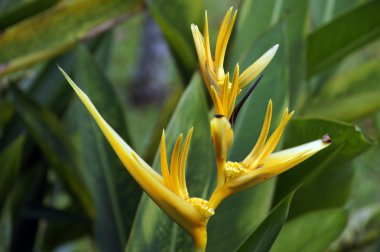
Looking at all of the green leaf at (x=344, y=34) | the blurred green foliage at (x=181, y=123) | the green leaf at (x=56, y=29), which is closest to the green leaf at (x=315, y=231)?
the blurred green foliage at (x=181, y=123)

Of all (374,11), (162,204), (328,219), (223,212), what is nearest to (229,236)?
(223,212)

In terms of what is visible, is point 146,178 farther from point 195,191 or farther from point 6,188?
point 6,188

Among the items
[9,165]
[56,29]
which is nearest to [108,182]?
[9,165]

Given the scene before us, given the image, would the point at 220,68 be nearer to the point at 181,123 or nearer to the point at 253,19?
the point at 181,123

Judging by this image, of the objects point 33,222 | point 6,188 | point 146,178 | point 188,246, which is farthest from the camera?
point 33,222

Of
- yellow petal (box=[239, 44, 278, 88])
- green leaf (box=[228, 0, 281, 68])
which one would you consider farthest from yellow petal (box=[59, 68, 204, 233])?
green leaf (box=[228, 0, 281, 68])
